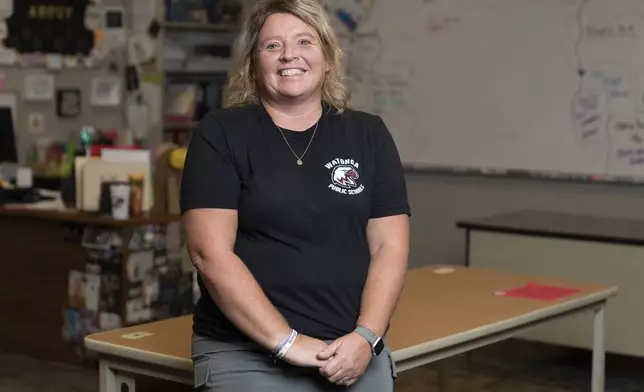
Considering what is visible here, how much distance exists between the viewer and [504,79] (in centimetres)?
566

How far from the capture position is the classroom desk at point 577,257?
180 inches

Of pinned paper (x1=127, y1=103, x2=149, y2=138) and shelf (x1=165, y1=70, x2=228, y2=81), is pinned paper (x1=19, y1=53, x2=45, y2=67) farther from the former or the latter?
shelf (x1=165, y1=70, x2=228, y2=81)

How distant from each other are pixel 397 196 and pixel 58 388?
112 inches

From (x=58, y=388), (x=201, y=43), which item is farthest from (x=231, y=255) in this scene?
(x=201, y=43)

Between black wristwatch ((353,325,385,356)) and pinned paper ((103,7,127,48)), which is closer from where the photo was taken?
black wristwatch ((353,325,385,356))

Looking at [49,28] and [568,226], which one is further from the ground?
[49,28]

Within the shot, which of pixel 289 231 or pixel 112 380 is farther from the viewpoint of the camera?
pixel 112 380

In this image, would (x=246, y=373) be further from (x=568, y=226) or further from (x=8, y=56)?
(x=8, y=56)

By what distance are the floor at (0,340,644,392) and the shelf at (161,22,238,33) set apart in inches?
92.2

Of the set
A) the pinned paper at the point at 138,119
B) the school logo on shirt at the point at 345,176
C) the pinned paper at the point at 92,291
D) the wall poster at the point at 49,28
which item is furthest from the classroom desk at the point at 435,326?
the wall poster at the point at 49,28

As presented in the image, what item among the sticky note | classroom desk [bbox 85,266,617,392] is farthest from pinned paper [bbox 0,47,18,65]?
the sticky note

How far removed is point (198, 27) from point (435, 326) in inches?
166

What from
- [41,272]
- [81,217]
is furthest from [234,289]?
[41,272]

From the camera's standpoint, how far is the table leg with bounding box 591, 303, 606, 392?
12.2ft
